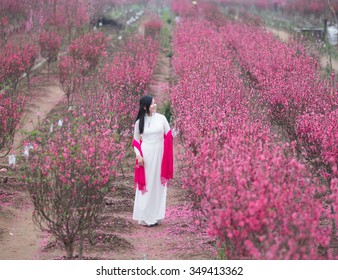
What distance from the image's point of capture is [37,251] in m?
7.63

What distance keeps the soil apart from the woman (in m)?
0.49

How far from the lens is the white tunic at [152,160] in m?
7.76

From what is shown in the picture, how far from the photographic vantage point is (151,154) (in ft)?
25.6

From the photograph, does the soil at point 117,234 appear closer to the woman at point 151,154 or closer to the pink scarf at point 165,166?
the woman at point 151,154

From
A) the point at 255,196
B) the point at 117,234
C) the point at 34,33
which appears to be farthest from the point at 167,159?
the point at 34,33

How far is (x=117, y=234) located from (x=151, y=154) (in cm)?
112

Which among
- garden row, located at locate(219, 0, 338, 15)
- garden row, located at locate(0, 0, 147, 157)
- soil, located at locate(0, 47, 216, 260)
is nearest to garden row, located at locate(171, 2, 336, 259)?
soil, located at locate(0, 47, 216, 260)

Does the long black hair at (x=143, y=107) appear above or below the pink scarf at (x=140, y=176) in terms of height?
above

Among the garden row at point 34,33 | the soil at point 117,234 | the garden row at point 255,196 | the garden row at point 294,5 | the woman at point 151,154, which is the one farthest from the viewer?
the garden row at point 294,5

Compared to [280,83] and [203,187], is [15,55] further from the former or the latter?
[203,187]

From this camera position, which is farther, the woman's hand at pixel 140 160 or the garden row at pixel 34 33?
the garden row at pixel 34 33

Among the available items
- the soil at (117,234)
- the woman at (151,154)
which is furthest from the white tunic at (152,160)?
the soil at (117,234)

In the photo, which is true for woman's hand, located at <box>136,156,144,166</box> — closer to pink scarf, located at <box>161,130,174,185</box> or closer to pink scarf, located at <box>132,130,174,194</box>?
pink scarf, located at <box>132,130,174,194</box>

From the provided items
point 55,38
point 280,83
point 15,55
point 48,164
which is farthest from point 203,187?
point 55,38
